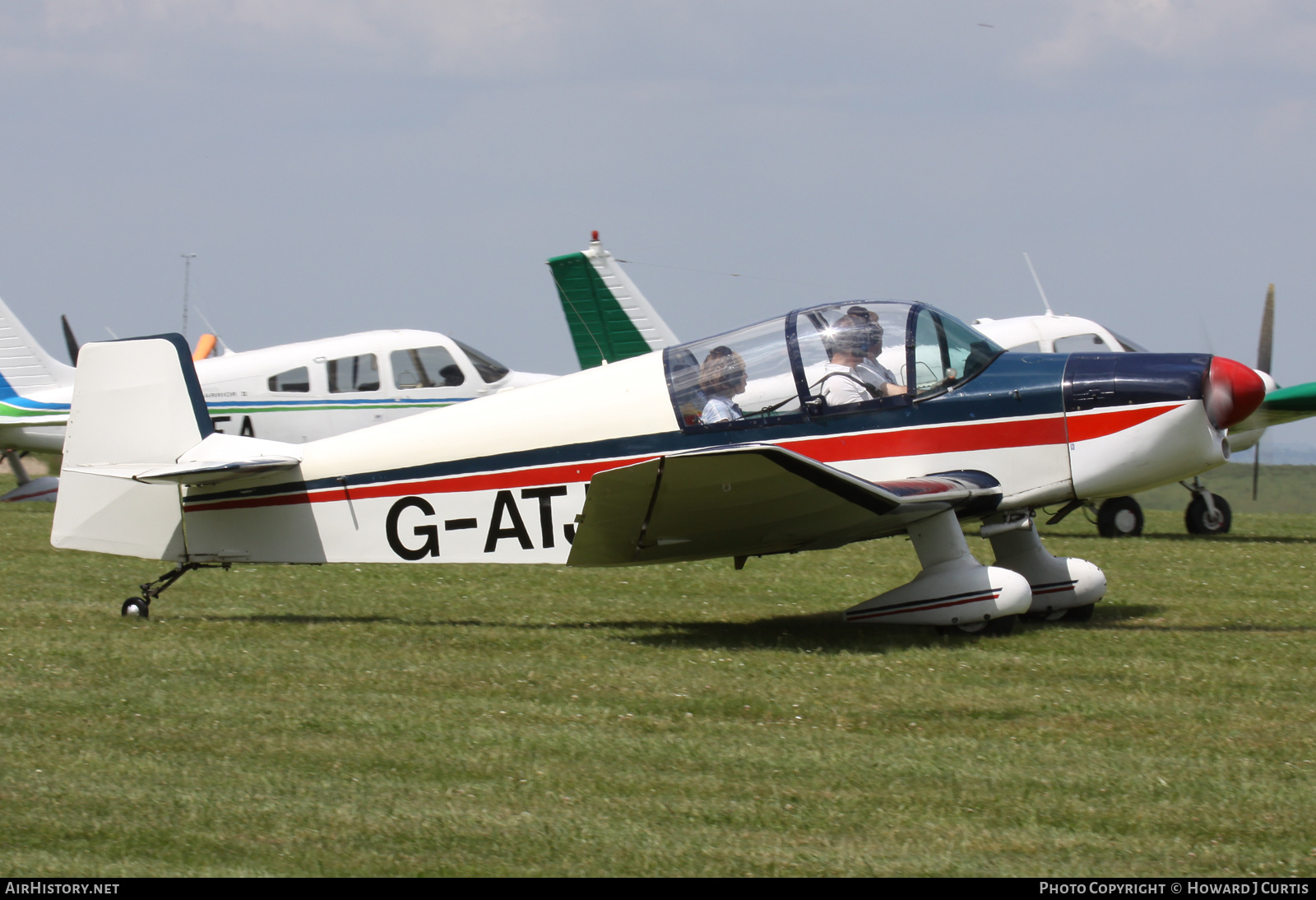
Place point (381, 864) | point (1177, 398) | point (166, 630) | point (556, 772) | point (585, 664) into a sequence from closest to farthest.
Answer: point (381, 864), point (556, 772), point (585, 664), point (1177, 398), point (166, 630)

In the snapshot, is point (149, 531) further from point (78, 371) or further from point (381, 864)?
point (381, 864)

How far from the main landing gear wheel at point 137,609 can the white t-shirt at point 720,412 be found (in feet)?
13.6

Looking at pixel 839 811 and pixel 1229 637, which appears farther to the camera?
pixel 1229 637

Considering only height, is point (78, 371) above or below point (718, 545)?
above

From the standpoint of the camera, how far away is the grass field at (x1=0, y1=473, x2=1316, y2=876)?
4.07 meters

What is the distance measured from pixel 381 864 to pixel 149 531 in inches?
214

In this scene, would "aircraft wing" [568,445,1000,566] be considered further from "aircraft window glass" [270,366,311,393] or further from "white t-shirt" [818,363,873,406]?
"aircraft window glass" [270,366,311,393]

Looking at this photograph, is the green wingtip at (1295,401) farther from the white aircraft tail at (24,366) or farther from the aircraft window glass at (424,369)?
the white aircraft tail at (24,366)

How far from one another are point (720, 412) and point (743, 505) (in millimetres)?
862

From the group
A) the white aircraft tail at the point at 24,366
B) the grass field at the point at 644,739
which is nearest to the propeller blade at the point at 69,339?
the white aircraft tail at the point at 24,366

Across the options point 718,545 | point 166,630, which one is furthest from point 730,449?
A: point 166,630

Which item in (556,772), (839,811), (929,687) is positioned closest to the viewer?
(839,811)

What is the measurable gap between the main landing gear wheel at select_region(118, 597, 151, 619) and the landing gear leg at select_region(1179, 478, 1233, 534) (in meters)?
12.0

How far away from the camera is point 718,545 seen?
790 cm
